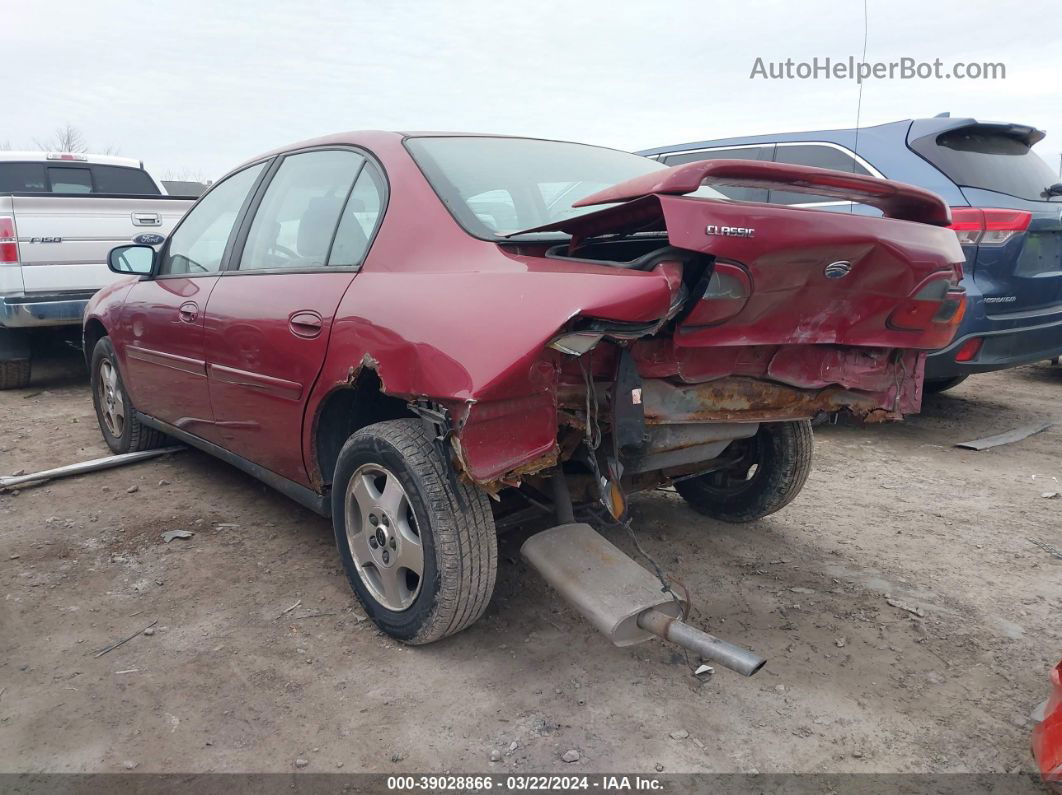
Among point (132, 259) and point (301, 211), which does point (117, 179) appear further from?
point (301, 211)

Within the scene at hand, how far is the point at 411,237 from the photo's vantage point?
251cm

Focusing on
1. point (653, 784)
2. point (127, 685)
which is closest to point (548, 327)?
point (653, 784)

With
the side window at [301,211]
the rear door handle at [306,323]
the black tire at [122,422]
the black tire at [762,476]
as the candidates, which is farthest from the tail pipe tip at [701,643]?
the black tire at [122,422]

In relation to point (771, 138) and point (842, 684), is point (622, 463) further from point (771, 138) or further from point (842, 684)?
point (771, 138)

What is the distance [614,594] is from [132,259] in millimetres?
3128

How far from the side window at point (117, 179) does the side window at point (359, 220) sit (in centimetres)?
719

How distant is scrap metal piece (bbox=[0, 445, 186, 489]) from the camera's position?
162 inches

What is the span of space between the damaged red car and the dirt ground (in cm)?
28

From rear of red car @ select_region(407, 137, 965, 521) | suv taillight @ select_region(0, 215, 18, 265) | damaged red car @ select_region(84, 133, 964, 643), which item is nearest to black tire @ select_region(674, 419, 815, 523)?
damaged red car @ select_region(84, 133, 964, 643)

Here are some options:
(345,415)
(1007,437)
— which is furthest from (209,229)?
(1007,437)

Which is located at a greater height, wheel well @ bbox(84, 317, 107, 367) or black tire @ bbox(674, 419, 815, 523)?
wheel well @ bbox(84, 317, 107, 367)

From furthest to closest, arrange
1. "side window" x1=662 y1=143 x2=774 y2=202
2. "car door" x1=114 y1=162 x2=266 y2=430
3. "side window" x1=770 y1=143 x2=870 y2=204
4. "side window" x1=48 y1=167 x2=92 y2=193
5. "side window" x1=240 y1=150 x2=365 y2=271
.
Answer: "side window" x1=48 y1=167 x2=92 y2=193 → "side window" x1=662 y1=143 x2=774 y2=202 → "side window" x1=770 y1=143 x2=870 y2=204 → "car door" x1=114 y1=162 x2=266 y2=430 → "side window" x1=240 y1=150 x2=365 y2=271

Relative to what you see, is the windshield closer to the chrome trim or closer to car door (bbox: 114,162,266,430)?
car door (bbox: 114,162,266,430)

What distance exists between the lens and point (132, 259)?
406 centimetres
